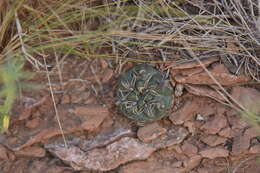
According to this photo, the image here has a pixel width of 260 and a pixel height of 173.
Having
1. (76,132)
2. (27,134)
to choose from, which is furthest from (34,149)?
(76,132)

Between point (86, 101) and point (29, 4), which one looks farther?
point (86, 101)

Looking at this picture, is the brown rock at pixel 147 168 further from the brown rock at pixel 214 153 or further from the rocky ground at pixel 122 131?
the brown rock at pixel 214 153

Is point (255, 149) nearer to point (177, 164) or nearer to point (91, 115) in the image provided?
point (177, 164)

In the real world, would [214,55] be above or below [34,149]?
above

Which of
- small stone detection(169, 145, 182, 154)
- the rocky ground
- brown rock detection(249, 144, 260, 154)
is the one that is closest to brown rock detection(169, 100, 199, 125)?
the rocky ground

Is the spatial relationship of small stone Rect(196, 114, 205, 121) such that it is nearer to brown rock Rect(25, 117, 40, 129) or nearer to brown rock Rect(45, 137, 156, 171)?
brown rock Rect(45, 137, 156, 171)

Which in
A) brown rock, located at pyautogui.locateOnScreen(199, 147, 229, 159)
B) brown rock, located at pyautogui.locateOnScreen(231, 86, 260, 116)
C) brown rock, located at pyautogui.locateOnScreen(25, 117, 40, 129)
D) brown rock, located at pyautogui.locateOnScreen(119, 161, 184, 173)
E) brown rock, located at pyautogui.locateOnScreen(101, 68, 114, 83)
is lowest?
brown rock, located at pyautogui.locateOnScreen(119, 161, 184, 173)

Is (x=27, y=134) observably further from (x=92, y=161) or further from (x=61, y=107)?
(x=92, y=161)
